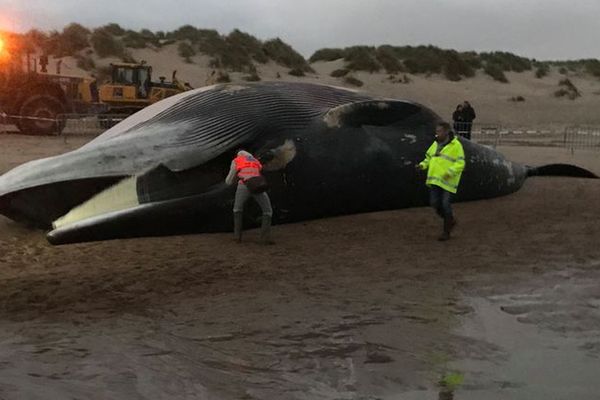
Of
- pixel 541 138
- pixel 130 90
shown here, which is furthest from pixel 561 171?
pixel 130 90

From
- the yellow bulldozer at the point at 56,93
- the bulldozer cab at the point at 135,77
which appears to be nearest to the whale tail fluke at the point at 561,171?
the yellow bulldozer at the point at 56,93

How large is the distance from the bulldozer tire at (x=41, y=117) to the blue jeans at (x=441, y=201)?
1803 centimetres

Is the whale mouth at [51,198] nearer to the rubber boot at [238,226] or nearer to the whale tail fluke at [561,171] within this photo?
the rubber boot at [238,226]

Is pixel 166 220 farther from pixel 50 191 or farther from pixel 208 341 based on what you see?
pixel 208 341

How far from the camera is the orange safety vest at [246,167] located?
777 centimetres

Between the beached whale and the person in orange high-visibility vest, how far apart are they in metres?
0.25

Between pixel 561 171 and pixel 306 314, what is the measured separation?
8.91 m

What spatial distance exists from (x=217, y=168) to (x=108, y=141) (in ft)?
4.12

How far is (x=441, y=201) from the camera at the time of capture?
845 centimetres

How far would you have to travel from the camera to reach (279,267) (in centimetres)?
679

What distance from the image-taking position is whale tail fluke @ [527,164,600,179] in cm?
1265

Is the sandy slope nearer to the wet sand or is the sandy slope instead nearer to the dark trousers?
the dark trousers

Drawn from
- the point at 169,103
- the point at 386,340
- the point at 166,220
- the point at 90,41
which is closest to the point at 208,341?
the point at 386,340

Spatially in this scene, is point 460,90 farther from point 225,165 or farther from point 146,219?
point 146,219
